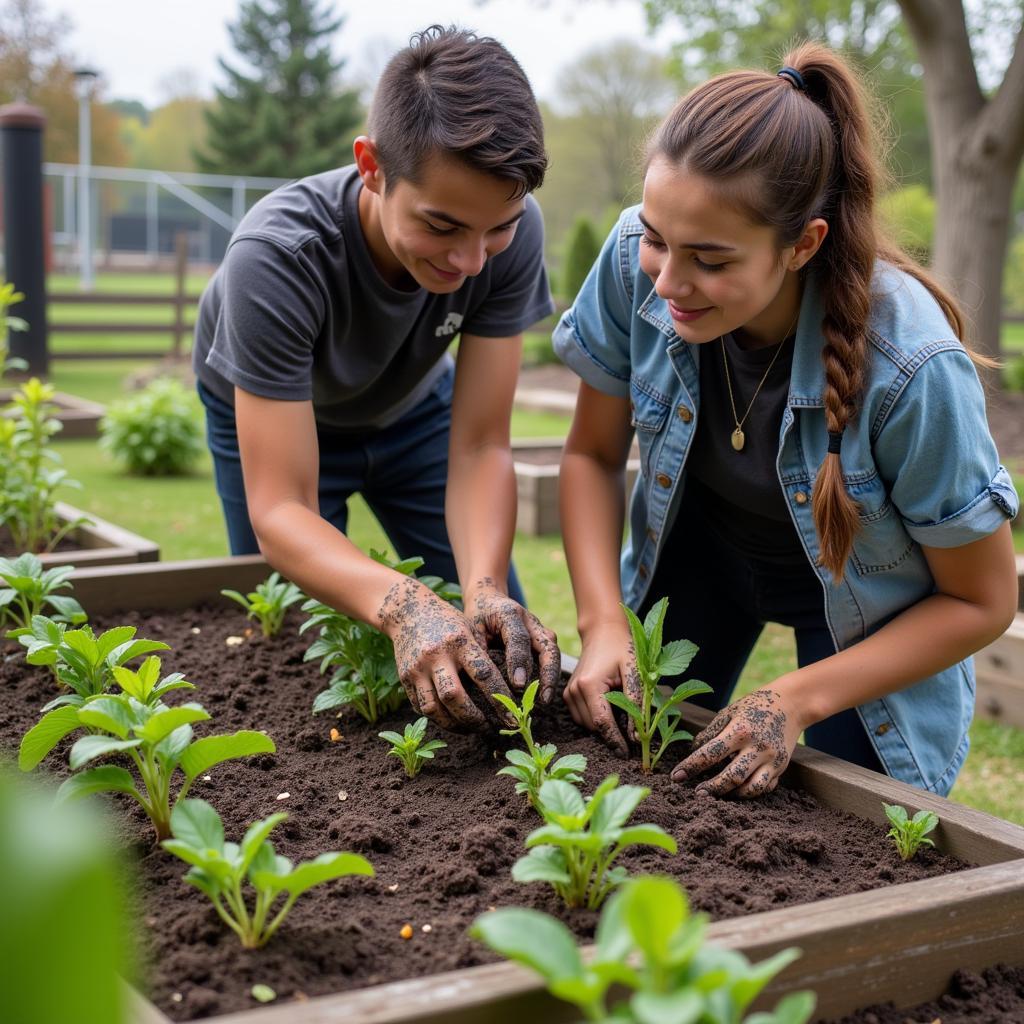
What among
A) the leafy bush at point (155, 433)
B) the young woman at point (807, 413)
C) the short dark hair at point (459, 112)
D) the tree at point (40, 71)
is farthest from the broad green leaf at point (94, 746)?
the tree at point (40, 71)

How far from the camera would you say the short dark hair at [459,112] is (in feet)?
6.29

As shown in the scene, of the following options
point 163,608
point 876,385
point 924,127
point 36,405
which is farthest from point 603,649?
point 924,127

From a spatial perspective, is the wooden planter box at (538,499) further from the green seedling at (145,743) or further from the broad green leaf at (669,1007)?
the broad green leaf at (669,1007)

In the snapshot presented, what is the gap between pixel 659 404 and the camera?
2139 mm

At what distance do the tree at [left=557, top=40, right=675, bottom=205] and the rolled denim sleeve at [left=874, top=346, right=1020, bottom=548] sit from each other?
33.9m

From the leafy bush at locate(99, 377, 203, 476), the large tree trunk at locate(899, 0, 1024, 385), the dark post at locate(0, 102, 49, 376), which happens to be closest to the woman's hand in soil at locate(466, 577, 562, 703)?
the leafy bush at locate(99, 377, 203, 476)

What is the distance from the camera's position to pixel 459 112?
1.94 m

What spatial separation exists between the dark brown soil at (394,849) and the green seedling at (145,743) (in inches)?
4.1

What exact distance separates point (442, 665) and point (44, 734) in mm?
591

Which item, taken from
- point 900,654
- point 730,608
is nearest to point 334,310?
point 730,608

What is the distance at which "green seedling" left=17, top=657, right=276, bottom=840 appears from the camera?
1356 mm

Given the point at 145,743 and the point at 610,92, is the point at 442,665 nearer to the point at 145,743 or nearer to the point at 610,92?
the point at 145,743

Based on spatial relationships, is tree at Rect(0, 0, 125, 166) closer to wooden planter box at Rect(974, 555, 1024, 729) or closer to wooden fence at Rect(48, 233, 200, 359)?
wooden fence at Rect(48, 233, 200, 359)

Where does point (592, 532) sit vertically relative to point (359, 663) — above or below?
above
